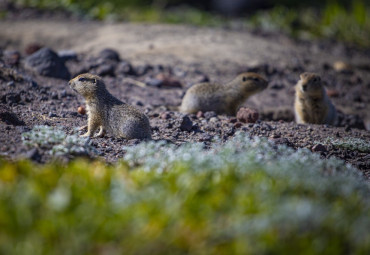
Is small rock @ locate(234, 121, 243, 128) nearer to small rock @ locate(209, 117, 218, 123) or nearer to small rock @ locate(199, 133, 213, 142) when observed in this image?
small rock @ locate(209, 117, 218, 123)

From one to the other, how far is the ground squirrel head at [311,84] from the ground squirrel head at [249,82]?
0.66 metres

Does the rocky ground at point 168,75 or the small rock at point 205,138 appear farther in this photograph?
the rocky ground at point 168,75

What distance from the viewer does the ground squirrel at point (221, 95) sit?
7238mm

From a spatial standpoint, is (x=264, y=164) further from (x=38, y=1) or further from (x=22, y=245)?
(x=38, y=1)

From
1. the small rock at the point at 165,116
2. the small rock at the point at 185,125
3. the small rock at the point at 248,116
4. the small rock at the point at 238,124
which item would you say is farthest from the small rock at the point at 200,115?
the small rock at the point at 185,125

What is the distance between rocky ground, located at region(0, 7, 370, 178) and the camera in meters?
5.91

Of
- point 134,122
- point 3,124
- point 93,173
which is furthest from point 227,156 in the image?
point 3,124

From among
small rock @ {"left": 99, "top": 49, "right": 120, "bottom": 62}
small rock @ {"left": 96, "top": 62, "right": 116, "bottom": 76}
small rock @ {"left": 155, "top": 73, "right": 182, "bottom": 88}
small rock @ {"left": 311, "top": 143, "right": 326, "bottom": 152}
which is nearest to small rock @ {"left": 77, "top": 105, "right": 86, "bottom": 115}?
small rock @ {"left": 96, "top": 62, "right": 116, "bottom": 76}

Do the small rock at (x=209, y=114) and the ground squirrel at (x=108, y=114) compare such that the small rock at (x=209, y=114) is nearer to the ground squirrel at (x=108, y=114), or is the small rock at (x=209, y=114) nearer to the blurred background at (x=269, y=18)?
the ground squirrel at (x=108, y=114)

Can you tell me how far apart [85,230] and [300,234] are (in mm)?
1348

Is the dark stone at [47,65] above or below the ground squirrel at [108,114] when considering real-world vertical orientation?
above

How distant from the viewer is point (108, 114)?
570 cm

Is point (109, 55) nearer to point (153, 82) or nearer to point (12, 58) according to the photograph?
point (153, 82)

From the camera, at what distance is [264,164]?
4.07 m
